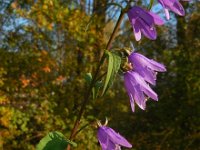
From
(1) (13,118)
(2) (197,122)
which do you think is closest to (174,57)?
(2) (197,122)

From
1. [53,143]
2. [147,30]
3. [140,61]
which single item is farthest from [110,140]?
[147,30]

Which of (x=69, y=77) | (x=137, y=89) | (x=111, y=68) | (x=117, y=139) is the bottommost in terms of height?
(x=69, y=77)

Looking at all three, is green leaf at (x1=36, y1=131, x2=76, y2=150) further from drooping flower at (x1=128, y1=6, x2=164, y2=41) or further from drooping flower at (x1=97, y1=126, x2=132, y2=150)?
drooping flower at (x1=128, y1=6, x2=164, y2=41)

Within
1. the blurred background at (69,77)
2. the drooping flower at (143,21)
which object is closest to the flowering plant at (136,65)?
the drooping flower at (143,21)

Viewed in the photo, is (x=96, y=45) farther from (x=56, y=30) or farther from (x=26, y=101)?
(x=26, y=101)

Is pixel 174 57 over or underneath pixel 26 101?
underneath

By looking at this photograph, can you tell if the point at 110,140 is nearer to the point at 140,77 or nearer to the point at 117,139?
the point at 117,139
